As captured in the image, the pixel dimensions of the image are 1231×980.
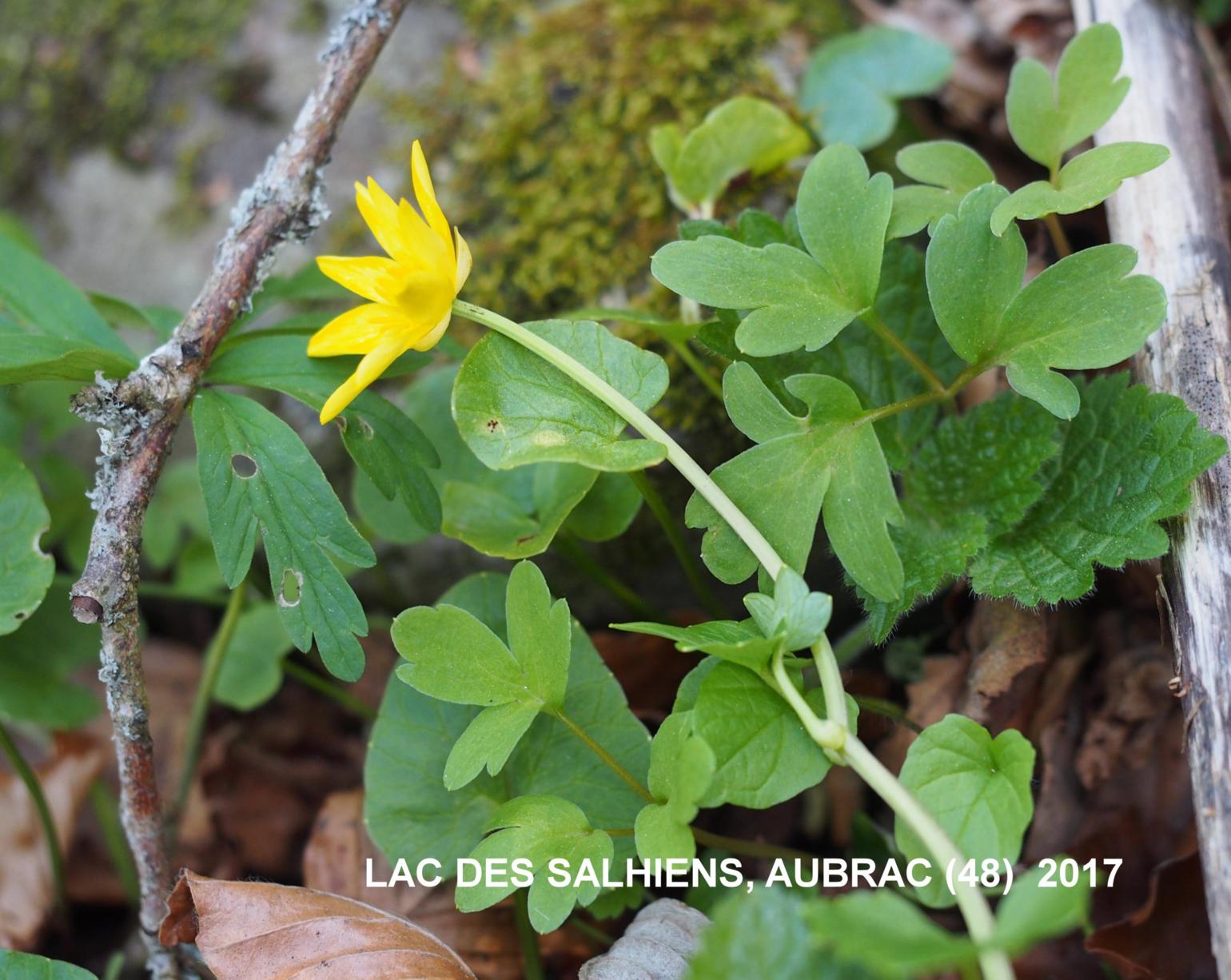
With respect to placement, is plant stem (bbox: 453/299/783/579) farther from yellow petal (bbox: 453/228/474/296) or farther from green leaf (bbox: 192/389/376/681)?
green leaf (bbox: 192/389/376/681)

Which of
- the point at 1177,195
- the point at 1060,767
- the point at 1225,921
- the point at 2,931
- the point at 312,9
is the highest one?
the point at 312,9

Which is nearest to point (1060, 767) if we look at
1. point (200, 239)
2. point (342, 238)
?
point (342, 238)

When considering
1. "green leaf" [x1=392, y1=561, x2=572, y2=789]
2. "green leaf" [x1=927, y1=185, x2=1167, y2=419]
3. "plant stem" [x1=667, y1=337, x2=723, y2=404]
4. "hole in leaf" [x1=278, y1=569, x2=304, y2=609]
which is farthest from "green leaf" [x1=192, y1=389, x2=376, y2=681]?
"green leaf" [x1=927, y1=185, x2=1167, y2=419]

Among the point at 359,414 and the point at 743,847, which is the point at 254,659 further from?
the point at 743,847

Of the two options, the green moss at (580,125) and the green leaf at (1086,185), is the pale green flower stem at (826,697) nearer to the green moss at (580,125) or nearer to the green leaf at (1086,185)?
the green leaf at (1086,185)

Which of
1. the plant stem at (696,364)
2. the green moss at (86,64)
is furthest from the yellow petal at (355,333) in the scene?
the green moss at (86,64)

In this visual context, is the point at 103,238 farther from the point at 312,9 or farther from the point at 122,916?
the point at 122,916
